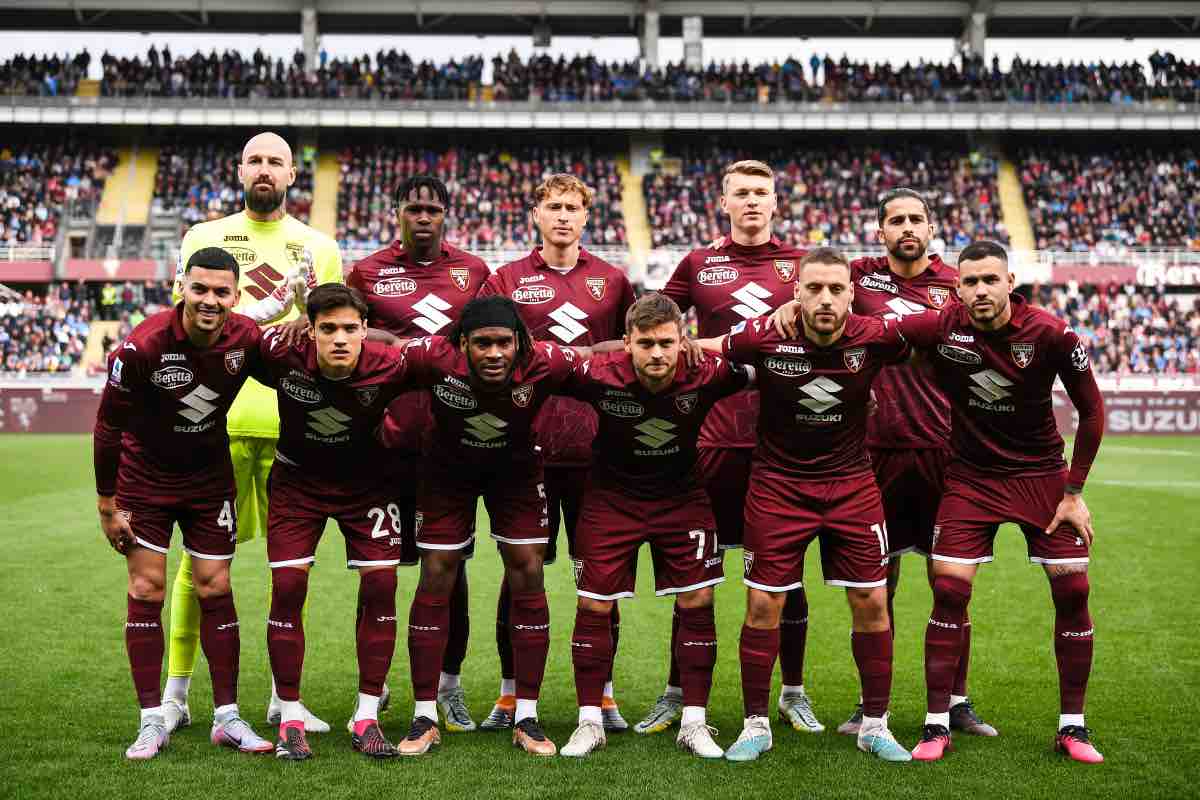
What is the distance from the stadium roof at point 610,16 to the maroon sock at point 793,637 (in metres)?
36.2

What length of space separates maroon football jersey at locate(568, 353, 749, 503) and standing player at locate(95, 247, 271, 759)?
1.56 m

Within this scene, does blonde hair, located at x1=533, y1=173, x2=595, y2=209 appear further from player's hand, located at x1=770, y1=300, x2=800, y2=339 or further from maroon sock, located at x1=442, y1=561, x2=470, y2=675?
maroon sock, located at x1=442, y1=561, x2=470, y2=675

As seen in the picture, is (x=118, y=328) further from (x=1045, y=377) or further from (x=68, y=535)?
(x=1045, y=377)

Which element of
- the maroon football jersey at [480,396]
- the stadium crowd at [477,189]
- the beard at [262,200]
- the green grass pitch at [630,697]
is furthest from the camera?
the stadium crowd at [477,189]

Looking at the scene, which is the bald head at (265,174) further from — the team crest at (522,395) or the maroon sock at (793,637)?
the maroon sock at (793,637)

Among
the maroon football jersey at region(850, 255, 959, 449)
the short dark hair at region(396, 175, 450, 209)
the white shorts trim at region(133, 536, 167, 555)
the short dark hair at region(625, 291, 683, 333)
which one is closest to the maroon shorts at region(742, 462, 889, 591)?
the maroon football jersey at region(850, 255, 959, 449)

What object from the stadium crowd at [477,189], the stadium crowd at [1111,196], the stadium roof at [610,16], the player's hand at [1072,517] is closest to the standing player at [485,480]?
the player's hand at [1072,517]

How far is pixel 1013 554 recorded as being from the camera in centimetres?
1169

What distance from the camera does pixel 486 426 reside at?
534 centimetres

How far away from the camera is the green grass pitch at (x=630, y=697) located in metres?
4.73

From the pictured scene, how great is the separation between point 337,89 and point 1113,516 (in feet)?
99.1

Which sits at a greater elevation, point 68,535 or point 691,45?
point 691,45

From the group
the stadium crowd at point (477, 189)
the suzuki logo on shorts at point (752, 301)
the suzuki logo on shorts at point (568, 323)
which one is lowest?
the suzuki logo on shorts at point (568, 323)

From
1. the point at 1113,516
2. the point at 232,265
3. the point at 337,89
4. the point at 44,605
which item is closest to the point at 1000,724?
the point at 232,265
